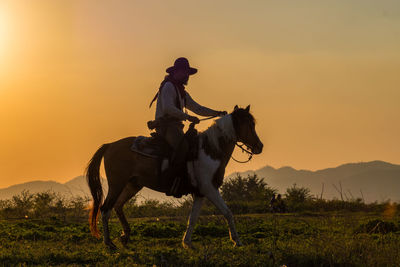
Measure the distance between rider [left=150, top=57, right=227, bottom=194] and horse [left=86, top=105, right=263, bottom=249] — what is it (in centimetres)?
29

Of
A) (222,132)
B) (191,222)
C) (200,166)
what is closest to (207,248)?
(191,222)

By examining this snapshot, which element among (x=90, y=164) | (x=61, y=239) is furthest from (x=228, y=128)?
(x=61, y=239)

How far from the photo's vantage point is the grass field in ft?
31.4

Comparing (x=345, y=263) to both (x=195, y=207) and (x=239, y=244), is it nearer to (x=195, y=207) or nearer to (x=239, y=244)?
(x=239, y=244)

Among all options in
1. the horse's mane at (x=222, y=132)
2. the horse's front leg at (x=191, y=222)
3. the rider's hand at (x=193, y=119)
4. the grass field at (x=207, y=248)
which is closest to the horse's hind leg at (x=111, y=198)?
the grass field at (x=207, y=248)

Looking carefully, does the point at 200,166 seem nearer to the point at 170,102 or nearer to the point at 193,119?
the point at 193,119

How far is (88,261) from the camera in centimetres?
988

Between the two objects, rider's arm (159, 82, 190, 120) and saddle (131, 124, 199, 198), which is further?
saddle (131, 124, 199, 198)

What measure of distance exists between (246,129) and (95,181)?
3560 mm

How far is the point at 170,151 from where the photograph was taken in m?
11.6

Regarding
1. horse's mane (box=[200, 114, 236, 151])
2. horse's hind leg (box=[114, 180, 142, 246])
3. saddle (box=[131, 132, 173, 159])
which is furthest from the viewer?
horse's hind leg (box=[114, 180, 142, 246])

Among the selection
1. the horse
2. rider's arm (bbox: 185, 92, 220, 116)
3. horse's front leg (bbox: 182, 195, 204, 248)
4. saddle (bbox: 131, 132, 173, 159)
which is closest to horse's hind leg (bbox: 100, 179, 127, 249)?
the horse

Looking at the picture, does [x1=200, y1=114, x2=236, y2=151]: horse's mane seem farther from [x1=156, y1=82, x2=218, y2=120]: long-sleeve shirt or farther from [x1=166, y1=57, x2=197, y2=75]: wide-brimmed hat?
[x1=166, y1=57, x2=197, y2=75]: wide-brimmed hat

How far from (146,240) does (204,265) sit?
4541mm
